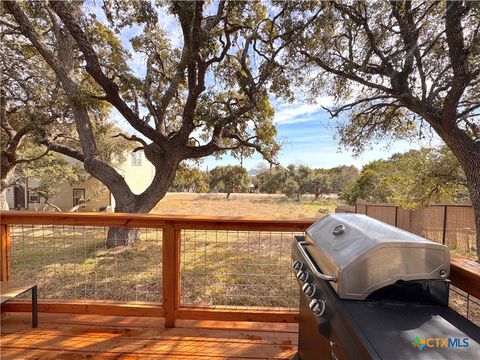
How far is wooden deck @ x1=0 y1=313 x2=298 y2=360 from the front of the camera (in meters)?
1.72

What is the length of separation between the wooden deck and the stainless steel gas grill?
0.82 m

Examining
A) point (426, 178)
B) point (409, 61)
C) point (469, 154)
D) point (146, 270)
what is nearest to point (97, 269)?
point (146, 270)

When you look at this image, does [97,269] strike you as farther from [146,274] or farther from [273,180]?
[273,180]

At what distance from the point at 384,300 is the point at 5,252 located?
2.76m

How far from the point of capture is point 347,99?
6.07 metres

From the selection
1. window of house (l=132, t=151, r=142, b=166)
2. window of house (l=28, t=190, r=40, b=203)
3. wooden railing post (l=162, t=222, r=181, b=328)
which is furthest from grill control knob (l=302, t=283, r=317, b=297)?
window of house (l=28, t=190, r=40, b=203)

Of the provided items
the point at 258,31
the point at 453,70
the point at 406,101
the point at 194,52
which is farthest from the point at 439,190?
the point at 194,52

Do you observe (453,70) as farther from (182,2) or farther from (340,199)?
(340,199)

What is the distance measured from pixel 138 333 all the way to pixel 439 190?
24.5 feet

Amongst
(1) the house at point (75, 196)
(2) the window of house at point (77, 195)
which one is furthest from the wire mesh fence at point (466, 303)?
(2) the window of house at point (77, 195)

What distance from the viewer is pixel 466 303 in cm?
133

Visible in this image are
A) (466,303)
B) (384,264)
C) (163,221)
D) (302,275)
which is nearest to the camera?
(384,264)

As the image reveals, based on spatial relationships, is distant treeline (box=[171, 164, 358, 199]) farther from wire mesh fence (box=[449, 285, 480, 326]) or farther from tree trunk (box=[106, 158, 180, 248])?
wire mesh fence (box=[449, 285, 480, 326])

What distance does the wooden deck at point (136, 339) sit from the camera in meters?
1.72
